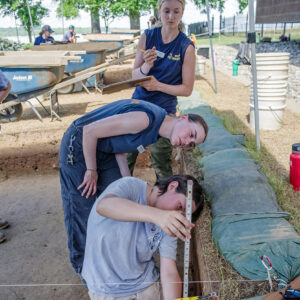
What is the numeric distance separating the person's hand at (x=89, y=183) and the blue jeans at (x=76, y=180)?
0.19 feet

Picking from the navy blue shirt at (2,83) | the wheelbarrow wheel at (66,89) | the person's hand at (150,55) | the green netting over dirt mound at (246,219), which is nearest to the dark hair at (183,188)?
the green netting over dirt mound at (246,219)

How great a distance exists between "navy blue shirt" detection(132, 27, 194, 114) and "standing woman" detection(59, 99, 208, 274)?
75 centimetres

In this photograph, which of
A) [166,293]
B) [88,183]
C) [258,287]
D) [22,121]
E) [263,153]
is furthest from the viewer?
[22,121]

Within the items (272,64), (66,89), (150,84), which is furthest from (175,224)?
(66,89)

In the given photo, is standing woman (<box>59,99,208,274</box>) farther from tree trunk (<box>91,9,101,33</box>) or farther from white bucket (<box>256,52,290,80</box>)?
tree trunk (<box>91,9,101,33</box>)

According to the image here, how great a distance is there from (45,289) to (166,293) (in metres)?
1.54

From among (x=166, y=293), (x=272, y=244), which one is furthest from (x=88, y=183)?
(x=272, y=244)

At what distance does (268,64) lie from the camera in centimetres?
533

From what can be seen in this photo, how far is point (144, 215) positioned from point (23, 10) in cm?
3360

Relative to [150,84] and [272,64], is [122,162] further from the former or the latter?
[272,64]

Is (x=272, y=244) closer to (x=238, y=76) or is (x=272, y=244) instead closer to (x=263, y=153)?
(x=263, y=153)

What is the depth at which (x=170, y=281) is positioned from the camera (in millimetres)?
1594

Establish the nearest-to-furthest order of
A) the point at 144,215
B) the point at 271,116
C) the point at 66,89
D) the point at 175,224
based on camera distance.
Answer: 1. the point at 175,224
2. the point at 144,215
3. the point at 271,116
4. the point at 66,89

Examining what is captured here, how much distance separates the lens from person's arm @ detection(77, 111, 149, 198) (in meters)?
1.99
